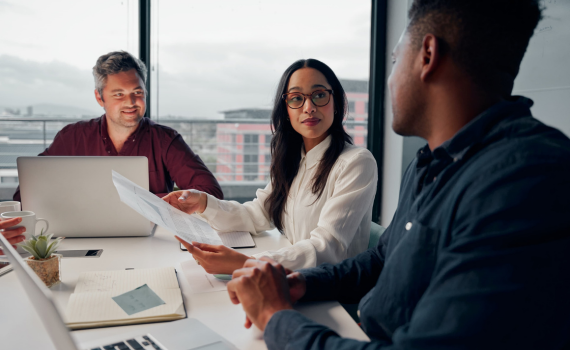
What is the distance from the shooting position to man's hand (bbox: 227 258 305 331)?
0.85 metres

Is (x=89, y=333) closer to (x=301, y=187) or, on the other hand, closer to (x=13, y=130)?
(x=301, y=187)

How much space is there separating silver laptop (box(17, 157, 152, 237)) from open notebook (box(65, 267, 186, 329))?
0.38m

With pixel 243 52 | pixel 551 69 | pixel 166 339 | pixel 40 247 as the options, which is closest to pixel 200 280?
pixel 166 339

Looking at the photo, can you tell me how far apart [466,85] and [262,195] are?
127 centimetres

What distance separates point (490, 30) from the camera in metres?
0.73

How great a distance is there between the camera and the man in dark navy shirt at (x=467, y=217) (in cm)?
58

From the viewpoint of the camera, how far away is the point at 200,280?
1.16 metres

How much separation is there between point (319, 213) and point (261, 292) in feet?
2.78

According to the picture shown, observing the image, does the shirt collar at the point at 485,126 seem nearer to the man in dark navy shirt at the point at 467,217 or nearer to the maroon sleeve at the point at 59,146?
the man in dark navy shirt at the point at 467,217

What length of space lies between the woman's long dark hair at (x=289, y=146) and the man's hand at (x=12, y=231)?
92cm

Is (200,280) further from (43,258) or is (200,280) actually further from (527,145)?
(527,145)

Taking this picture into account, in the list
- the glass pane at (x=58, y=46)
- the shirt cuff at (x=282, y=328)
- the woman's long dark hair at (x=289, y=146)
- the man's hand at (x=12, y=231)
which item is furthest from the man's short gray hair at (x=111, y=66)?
the shirt cuff at (x=282, y=328)

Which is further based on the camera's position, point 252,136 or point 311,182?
point 252,136

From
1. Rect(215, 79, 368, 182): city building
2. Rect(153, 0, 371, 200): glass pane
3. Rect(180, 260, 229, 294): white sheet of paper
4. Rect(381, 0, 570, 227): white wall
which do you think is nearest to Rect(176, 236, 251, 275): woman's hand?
Rect(180, 260, 229, 294): white sheet of paper
